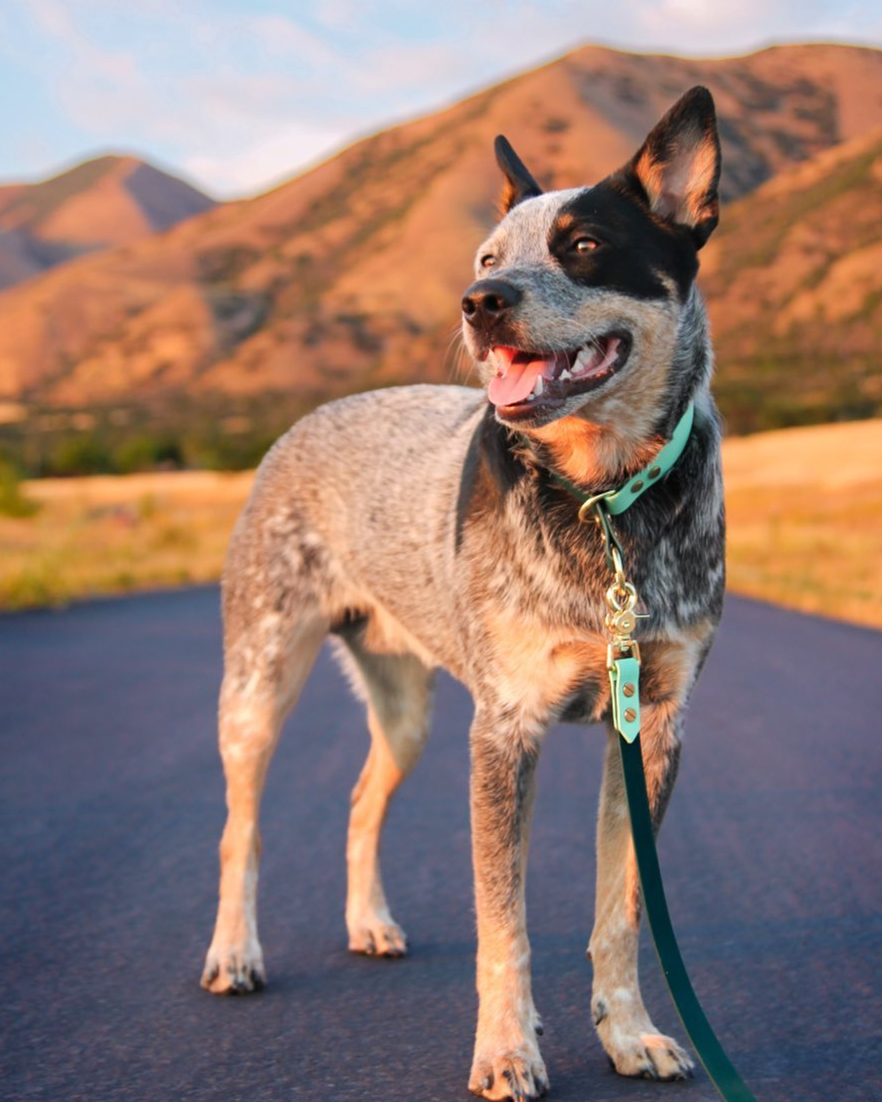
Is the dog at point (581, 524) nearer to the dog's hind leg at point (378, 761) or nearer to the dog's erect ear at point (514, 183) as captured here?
the dog's erect ear at point (514, 183)

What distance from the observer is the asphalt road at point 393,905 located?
4.01 metres

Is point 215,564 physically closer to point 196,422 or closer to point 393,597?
point 393,597

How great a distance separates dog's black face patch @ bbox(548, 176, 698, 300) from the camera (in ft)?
13.1

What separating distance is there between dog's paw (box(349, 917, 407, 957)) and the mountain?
264 ft

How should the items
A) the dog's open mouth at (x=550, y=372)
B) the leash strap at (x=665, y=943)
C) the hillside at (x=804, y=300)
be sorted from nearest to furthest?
the leash strap at (x=665, y=943) → the dog's open mouth at (x=550, y=372) → the hillside at (x=804, y=300)

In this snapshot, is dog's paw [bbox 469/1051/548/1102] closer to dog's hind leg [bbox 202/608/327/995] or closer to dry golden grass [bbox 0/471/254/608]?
dog's hind leg [bbox 202/608/327/995]

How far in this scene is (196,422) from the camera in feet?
299

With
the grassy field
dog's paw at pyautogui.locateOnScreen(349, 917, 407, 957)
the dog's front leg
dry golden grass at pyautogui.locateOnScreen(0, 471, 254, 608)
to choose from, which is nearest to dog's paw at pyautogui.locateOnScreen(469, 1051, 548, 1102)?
Answer: the dog's front leg

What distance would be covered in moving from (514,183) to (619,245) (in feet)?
2.71

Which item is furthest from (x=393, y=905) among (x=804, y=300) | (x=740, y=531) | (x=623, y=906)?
(x=804, y=300)

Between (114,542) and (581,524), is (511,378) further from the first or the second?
(114,542)

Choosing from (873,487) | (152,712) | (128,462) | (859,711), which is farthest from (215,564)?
(128,462)

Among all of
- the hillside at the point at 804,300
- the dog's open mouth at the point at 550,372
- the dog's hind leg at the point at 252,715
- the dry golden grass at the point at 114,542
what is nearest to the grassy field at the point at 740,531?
the dry golden grass at the point at 114,542

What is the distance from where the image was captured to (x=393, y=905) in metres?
5.70
